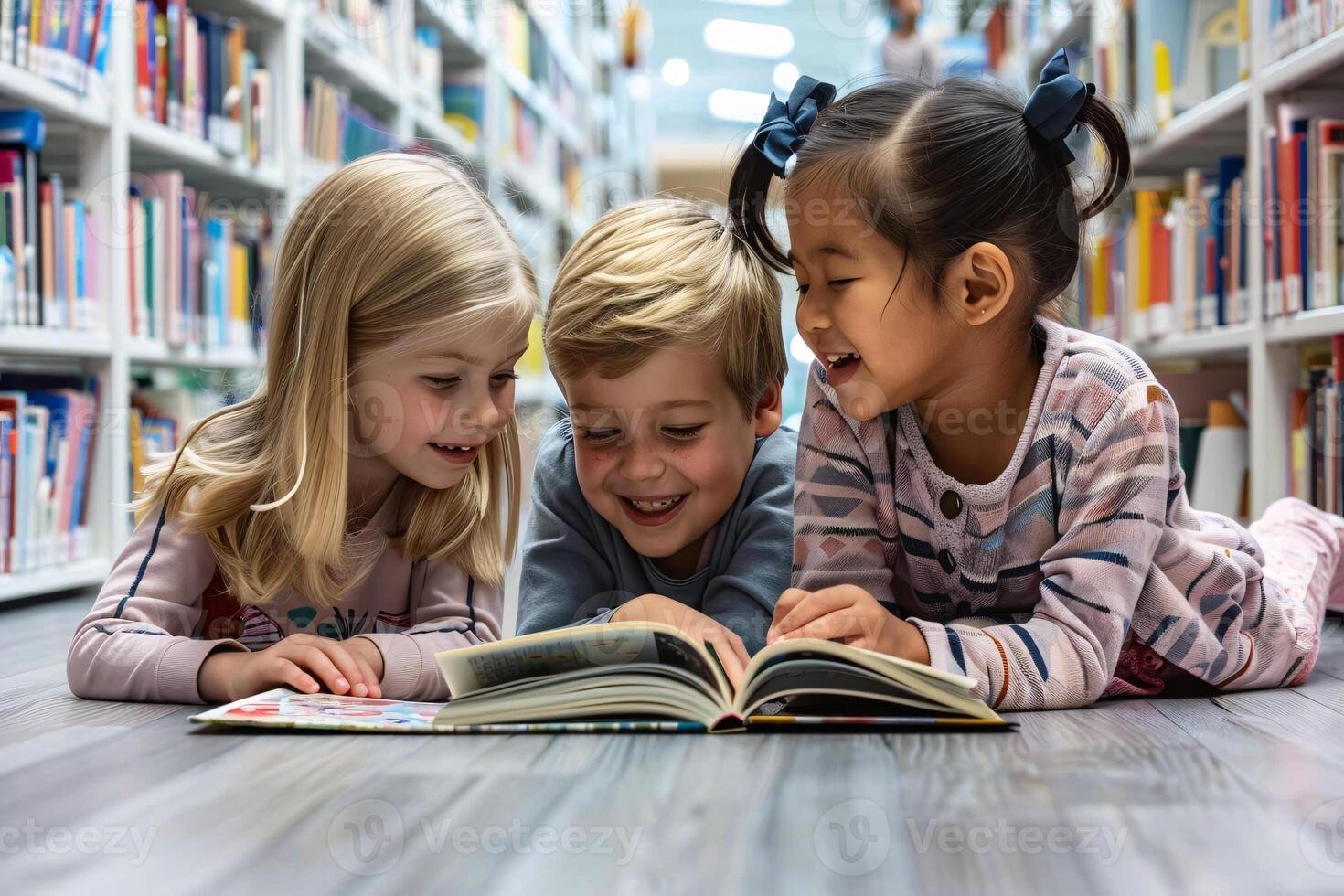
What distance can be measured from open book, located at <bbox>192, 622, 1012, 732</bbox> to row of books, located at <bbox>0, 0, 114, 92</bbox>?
1519 millimetres

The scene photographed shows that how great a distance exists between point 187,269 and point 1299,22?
87.2 inches

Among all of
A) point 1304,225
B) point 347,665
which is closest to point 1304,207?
point 1304,225

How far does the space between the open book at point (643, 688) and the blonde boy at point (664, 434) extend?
0.73 feet

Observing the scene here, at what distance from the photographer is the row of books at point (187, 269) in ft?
7.45

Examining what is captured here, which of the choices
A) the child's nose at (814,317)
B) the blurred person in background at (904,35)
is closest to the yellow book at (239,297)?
the child's nose at (814,317)

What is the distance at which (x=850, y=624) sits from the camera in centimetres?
86

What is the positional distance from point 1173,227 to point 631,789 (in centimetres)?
230

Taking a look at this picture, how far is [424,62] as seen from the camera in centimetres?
351

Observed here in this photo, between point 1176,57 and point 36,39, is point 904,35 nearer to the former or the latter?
point 1176,57

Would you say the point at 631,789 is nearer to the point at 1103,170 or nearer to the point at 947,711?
the point at 947,711

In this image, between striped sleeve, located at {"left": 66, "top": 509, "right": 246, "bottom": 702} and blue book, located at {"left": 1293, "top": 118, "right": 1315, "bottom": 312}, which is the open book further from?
blue book, located at {"left": 1293, "top": 118, "right": 1315, "bottom": 312}

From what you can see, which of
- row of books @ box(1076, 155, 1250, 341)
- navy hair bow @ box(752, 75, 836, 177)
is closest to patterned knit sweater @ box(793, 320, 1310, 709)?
navy hair bow @ box(752, 75, 836, 177)

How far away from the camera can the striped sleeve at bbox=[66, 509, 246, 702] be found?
3.19 ft

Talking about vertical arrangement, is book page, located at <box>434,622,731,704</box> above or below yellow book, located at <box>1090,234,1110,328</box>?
below
